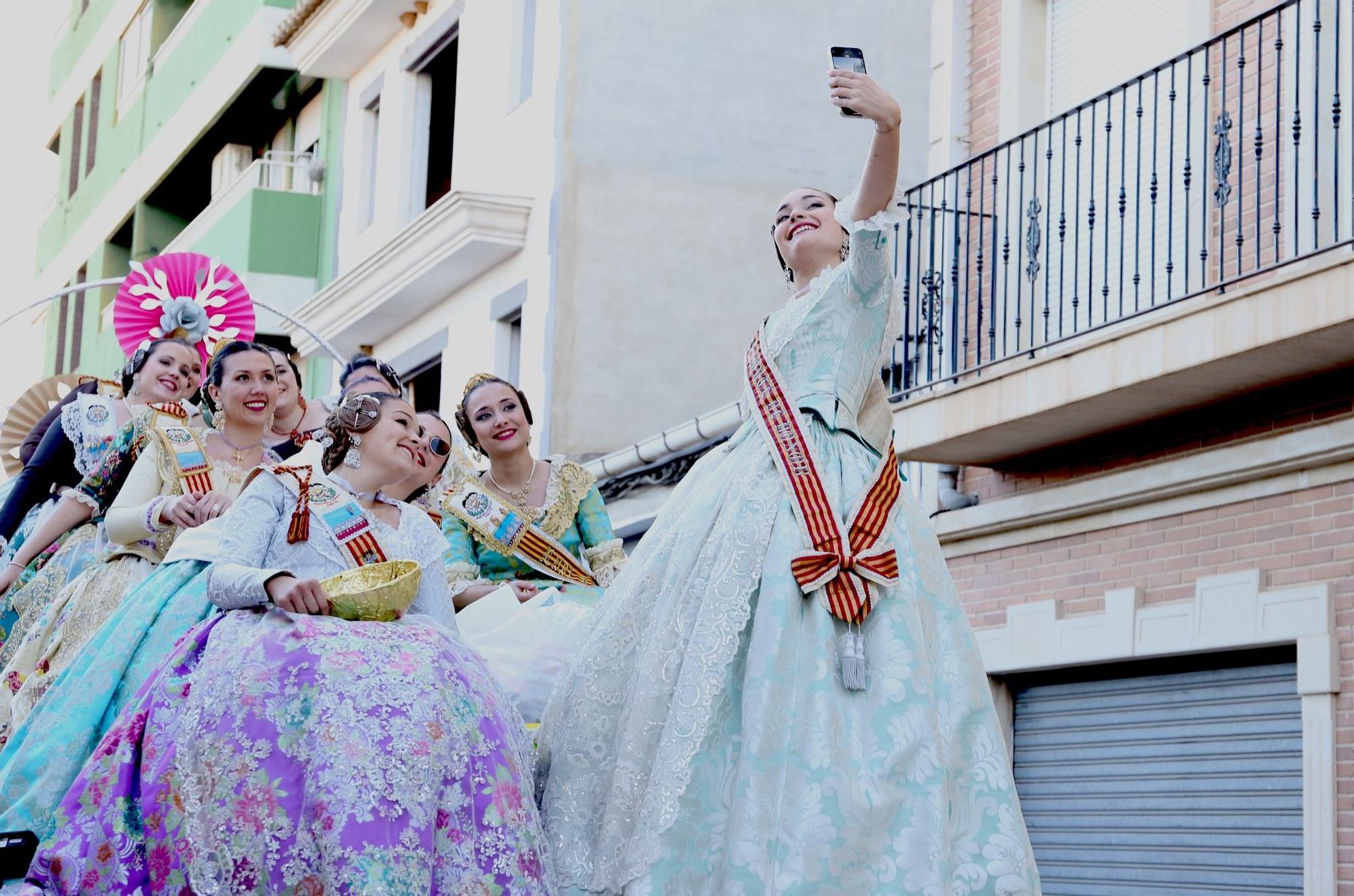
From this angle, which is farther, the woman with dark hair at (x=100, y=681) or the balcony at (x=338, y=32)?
the balcony at (x=338, y=32)

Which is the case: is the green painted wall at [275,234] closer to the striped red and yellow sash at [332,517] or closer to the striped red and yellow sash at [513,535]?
the striped red and yellow sash at [513,535]

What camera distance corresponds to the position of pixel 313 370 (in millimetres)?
24125

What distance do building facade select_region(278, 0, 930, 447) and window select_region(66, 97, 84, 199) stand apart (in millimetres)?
15537

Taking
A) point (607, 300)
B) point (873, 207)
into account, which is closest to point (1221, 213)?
point (873, 207)

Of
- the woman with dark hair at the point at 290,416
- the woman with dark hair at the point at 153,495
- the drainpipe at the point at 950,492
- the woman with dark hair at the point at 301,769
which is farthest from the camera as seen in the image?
the drainpipe at the point at 950,492

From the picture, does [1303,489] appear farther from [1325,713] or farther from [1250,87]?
[1250,87]

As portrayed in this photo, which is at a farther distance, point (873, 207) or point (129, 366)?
point (129, 366)

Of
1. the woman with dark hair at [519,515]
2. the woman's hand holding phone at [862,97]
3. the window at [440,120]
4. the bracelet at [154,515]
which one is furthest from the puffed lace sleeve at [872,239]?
the window at [440,120]

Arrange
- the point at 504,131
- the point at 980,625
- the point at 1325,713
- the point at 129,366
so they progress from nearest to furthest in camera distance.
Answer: the point at 129,366, the point at 1325,713, the point at 980,625, the point at 504,131

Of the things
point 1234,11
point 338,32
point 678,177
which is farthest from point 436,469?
point 338,32

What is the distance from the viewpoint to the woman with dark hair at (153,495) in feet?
24.9

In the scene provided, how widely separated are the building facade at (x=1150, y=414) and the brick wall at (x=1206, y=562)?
1cm

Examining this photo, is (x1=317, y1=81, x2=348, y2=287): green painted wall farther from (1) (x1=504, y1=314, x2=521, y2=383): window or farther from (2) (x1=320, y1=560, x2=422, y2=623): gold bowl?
(2) (x1=320, y1=560, x2=422, y2=623): gold bowl

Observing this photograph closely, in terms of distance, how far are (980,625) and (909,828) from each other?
708 centimetres
